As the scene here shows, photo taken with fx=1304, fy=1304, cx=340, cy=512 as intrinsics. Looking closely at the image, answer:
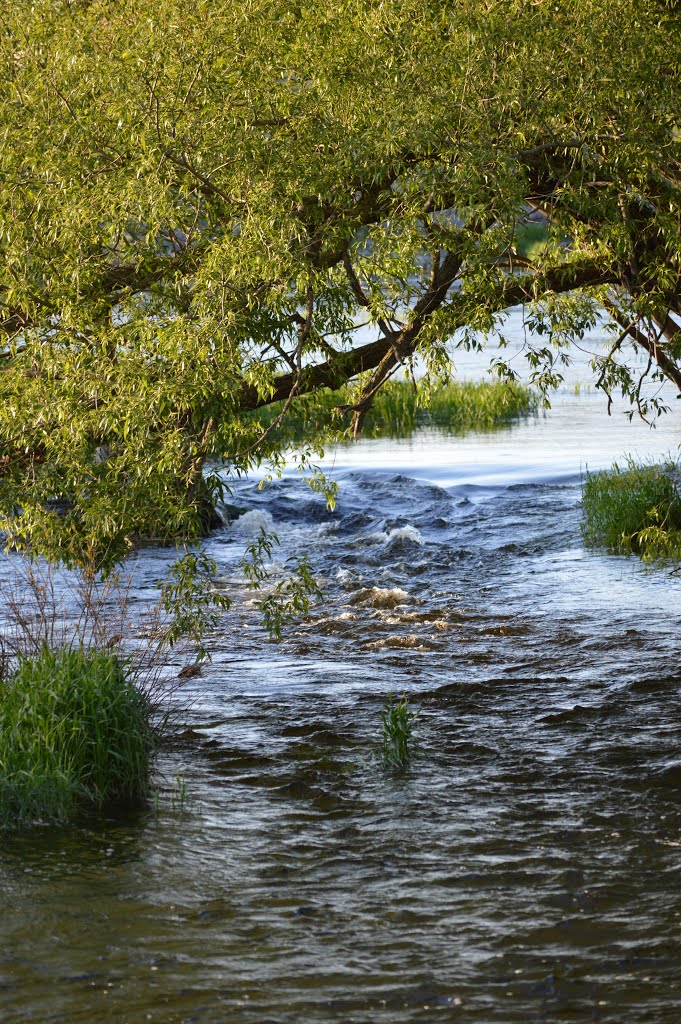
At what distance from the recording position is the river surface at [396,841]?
6.61m

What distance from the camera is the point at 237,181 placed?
9.91 metres

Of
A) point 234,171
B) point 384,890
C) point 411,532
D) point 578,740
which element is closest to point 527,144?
point 234,171

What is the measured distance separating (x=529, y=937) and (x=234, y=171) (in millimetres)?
5997

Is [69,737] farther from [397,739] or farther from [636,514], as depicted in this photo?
[636,514]

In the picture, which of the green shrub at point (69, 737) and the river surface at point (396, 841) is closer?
the river surface at point (396, 841)

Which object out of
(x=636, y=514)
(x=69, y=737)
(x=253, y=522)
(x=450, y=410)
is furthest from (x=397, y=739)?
(x=450, y=410)

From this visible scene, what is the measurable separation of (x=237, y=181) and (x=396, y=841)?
501 centimetres

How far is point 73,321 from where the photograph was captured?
1017 cm

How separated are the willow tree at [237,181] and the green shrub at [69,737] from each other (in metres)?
1.27

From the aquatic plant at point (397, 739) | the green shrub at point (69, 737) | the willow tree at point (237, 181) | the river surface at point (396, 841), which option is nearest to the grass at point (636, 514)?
the river surface at point (396, 841)

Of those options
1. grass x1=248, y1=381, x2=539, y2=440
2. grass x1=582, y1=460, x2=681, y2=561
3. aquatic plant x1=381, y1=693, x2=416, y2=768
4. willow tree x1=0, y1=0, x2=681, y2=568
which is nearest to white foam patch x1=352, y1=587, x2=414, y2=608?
grass x1=582, y1=460, x2=681, y2=561

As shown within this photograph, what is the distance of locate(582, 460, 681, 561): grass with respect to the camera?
1623 cm

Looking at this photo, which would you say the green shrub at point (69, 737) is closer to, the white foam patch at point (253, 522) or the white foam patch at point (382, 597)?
the white foam patch at point (382, 597)

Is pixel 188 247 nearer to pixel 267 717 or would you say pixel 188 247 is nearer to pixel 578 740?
pixel 267 717
